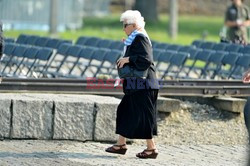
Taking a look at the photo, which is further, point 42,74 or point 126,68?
point 42,74

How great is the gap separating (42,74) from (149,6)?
107ft

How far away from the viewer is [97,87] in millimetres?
15852

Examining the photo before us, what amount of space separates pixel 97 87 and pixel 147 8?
1455 inches

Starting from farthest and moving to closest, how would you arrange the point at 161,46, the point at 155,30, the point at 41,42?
the point at 155,30
the point at 161,46
the point at 41,42

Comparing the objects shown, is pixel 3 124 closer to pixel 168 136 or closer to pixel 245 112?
pixel 168 136

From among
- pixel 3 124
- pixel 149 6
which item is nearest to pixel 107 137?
pixel 3 124

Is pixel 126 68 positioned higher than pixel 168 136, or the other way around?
pixel 126 68

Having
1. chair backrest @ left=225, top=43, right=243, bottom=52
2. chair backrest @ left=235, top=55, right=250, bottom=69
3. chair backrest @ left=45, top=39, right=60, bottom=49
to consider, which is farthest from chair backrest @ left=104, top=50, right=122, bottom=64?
chair backrest @ left=45, top=39, right=60, bottom=49

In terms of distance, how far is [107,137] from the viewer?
14234 millimetres

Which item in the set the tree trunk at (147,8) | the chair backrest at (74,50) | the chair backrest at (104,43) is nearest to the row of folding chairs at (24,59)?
the chair backrest at (74,50)

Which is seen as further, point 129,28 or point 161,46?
point 161,46

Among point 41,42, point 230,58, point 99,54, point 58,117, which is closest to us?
point 58,117

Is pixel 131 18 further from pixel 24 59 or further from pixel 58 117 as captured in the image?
pixel 24 59

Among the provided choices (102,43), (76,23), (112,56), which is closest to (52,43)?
(102,43)
